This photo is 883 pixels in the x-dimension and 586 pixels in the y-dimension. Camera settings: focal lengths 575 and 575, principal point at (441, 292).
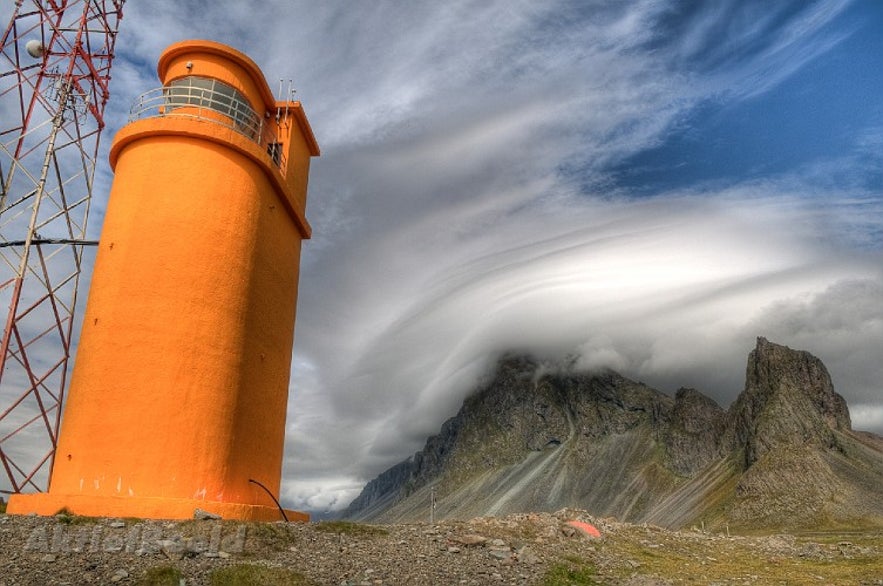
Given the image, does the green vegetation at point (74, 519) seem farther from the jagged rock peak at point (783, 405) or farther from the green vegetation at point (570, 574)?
the jagged rock peak at point (783, 405)

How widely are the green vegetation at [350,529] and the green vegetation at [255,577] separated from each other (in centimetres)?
359

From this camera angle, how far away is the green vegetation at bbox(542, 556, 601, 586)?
12891 mm

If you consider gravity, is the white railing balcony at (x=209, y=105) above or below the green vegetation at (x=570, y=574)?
above

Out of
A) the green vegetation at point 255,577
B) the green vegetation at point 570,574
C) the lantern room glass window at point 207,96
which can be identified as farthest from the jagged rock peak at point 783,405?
the green vegetation at point 255,577

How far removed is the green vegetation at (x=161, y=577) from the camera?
1045 cm

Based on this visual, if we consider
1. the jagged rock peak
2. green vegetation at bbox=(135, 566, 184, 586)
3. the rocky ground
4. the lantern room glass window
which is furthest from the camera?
the jagged rock peak

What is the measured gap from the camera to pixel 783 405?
17000cm

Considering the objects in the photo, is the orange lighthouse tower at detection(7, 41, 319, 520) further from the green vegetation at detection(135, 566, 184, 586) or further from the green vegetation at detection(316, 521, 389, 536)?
the green vegetation at detection(135, 566, 184, 586)

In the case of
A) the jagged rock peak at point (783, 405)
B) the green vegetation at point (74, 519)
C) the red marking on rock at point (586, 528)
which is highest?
the jagged rock peak at point (783, 405)

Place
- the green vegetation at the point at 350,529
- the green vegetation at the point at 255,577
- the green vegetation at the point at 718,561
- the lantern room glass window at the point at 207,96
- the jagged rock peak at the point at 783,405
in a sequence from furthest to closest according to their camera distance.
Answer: the jagged rock peak at the point at 783,405 < the lantern room glass window at the point at 207,96 < the green vegetation at the point at 718,561 < the green vegetation at the point at 350,529 < the green vegetation at the point at 255,577

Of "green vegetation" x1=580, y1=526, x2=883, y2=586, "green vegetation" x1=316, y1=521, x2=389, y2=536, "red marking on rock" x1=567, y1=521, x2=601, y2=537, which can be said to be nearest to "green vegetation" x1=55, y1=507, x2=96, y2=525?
"green vegetation" x1=316, y1=521, x2=389, y2=536

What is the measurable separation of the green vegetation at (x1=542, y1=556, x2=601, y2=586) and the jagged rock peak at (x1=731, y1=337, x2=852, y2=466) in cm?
17015

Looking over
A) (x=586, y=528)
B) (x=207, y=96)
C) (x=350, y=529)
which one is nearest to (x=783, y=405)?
(x=586, y=528)

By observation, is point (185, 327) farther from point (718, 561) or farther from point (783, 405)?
point (783, 405)
